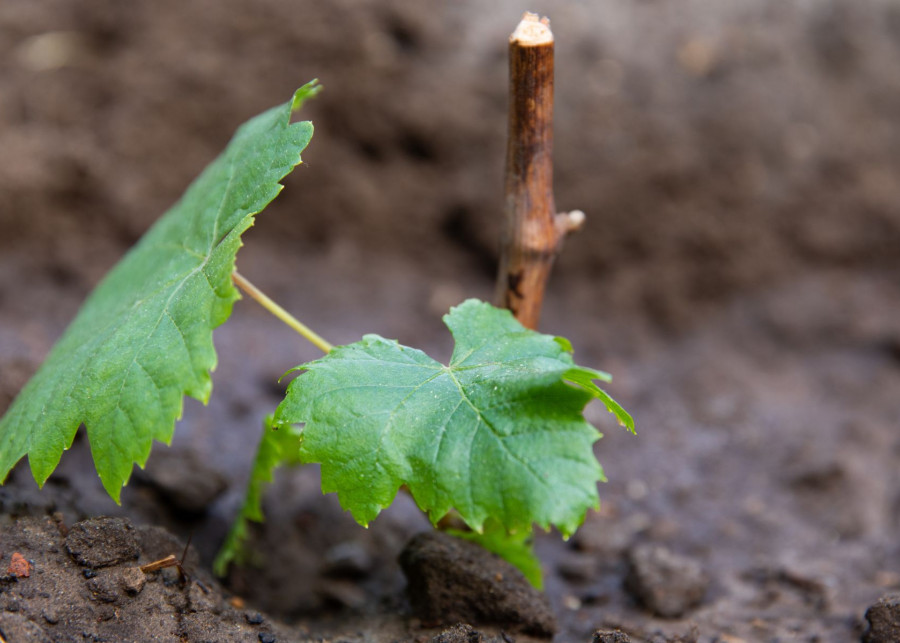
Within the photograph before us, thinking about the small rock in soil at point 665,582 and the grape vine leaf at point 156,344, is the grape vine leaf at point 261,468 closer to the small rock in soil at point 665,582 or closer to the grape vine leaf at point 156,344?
the grape vine leaf at point 156,344

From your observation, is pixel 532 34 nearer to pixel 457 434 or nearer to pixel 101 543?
pixel 457 434

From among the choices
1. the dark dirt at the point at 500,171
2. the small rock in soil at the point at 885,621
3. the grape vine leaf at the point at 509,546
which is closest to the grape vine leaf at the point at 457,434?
the grape vine leaf at the point at 509,546

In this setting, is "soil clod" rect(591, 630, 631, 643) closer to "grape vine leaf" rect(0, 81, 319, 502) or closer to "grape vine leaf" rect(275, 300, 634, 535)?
"grape vine leaf" rect(275, 300, 634, 535)

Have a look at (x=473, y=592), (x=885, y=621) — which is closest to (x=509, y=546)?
(x=473, y=592)

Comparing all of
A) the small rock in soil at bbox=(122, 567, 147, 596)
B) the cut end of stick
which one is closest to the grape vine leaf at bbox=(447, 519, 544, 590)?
the small rock in soil at bbox=(122, 567, 147, 596)

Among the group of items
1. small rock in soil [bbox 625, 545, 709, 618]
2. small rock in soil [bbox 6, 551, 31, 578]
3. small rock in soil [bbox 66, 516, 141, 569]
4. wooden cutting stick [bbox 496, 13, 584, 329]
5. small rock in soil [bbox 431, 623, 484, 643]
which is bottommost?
small rock in soil [bbox 6, 551, 31, 578]

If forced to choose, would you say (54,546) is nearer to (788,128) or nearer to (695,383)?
(695,383)
